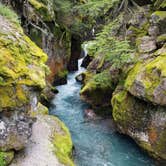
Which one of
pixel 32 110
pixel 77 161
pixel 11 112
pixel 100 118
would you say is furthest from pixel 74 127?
pixel 11 112

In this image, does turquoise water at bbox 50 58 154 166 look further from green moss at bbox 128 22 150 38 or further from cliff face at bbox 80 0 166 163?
green moss at bbox 128 22 150 38

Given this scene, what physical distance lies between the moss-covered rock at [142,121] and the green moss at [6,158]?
23.1ft

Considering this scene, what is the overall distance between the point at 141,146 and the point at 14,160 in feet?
23.3

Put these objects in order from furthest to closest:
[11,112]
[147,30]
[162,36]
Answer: [147,30]
[162,36]
[11,112]

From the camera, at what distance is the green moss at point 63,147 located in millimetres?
13062

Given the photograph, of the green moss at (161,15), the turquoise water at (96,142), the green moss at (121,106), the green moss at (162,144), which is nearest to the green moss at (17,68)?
the turquoise water at (96,142)

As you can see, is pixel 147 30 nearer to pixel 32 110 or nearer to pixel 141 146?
pixel 141 146

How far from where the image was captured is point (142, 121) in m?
16.6

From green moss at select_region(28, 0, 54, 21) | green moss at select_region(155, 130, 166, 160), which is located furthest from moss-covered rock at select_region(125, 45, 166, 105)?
green moss at select_region(28, 0, 54, 21)

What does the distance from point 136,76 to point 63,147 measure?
5423 mm

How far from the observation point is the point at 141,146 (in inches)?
650

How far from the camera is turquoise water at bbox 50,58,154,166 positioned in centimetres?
1558

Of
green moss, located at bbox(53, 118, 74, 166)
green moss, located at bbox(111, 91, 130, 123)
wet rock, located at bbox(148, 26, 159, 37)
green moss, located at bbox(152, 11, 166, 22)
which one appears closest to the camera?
green moss, located at bbox(53, 118, 74, 166)

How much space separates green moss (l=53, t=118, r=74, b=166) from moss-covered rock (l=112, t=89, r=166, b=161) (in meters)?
3.64
